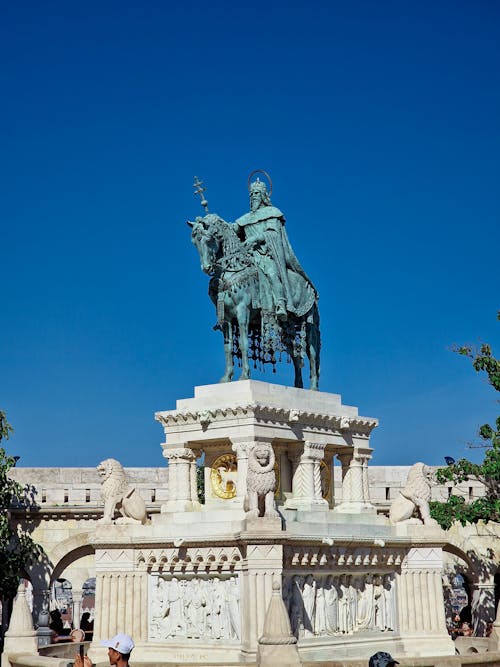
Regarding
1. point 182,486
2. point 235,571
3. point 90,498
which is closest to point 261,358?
point 182,486

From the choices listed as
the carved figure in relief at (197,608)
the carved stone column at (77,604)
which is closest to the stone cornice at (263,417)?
the carved figure in relief at (197,608)

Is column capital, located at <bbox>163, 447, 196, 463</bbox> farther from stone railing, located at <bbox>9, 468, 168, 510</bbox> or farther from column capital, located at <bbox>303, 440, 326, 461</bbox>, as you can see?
stone railing, located at <bbox>9, 468, 168, 510</bbox>

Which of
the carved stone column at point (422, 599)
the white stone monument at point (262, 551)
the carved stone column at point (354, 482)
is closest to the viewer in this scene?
the white stone monument at point (262, 551)

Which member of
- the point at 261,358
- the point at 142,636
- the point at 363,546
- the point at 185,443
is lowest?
the point at 142,636

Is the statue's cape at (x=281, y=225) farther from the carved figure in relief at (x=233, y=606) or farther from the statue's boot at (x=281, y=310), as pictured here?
the carved figure in relief at (x=233, y=606)

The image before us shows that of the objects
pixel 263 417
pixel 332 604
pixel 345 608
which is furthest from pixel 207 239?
pixel 345 608

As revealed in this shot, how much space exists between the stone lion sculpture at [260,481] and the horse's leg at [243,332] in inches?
81.8

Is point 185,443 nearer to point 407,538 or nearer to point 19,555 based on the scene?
point 407,538

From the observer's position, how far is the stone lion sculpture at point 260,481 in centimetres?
1488

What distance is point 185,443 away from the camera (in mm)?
16938

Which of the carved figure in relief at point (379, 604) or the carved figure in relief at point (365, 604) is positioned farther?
the carved figure in relief at point (379, 604)

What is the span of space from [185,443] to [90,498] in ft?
46.4

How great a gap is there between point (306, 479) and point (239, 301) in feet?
10.2

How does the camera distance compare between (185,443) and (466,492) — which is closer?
(185,443)
